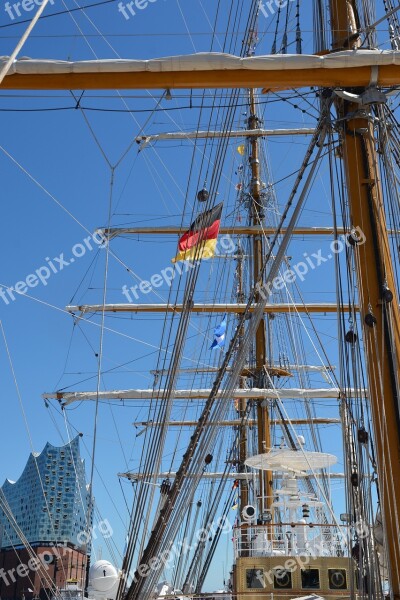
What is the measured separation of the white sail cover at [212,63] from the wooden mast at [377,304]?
0.86 meters

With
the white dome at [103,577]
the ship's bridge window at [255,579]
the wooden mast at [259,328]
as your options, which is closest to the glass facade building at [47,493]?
the wooden mast at [259,328]

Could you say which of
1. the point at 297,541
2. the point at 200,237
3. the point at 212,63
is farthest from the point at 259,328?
the point at 212,63

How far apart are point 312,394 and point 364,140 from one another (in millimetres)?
18776

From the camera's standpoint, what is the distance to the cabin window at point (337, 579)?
15.6 metres

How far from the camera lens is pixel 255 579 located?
51.3 feet

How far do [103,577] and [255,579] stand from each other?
1062cm

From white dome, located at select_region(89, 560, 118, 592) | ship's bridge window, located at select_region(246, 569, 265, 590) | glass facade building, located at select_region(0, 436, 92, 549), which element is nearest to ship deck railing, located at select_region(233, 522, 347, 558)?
ship's bridge window, located at select_region(246, 569, 265, 590)

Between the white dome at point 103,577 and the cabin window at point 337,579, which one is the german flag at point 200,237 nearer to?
the cabin window at point 337,579

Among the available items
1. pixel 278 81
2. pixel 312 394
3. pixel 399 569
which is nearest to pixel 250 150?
pixel 312 394

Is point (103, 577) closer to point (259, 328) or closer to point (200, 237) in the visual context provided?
point (259, 328)

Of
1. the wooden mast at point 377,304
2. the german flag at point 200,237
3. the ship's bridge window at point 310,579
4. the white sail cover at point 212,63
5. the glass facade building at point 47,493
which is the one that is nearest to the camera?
the wooden mast at point 377,304

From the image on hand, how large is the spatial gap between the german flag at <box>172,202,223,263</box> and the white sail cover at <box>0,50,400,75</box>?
2.75m

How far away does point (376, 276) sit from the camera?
35.5ft

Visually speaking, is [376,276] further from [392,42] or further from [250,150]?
[250,150]
